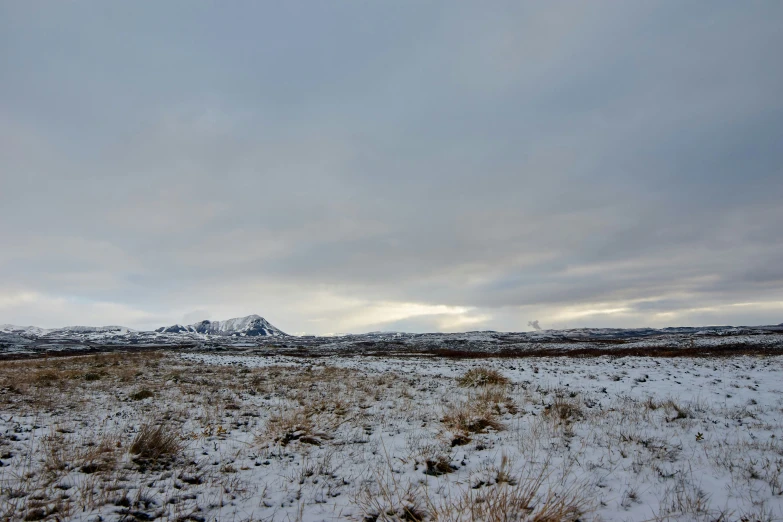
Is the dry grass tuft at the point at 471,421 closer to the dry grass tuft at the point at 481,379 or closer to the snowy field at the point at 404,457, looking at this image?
the snowy field at the point at 404,457

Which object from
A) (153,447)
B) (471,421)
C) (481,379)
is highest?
(153,447)

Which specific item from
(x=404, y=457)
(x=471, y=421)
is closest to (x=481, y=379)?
(x=471, y=421)

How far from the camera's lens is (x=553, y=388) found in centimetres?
1352

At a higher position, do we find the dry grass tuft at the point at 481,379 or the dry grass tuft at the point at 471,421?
the dry grass tuft at the point at 471,421

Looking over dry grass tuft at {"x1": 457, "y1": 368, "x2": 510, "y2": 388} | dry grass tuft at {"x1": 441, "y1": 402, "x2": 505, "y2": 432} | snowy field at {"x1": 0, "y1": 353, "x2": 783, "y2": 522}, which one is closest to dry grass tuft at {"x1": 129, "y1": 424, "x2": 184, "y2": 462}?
snowy field at {"x1": 0, "y1": 353, "x2": 783, "y2": 522}

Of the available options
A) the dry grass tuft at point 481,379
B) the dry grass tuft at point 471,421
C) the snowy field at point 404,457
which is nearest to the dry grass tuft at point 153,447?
the snowy field at point 404,457

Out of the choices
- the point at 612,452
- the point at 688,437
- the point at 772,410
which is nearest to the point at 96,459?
the point at 612,452

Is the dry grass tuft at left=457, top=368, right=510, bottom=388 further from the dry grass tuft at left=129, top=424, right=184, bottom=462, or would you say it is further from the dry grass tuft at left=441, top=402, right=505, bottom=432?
the dry grass tuft at left=129, top=424, right=184, bottom=462

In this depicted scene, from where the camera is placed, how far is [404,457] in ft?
22.5

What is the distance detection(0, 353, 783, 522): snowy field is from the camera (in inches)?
187

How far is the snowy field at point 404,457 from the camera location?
15.6 feet

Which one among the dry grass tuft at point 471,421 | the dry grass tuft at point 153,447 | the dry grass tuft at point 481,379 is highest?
the dry grass tuft at point 153,447

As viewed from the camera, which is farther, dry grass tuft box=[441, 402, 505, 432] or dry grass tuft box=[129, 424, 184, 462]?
dry grass tuft box=[441, 402, 505, 432]

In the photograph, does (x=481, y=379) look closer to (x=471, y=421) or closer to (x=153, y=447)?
(x=471, y=421)
